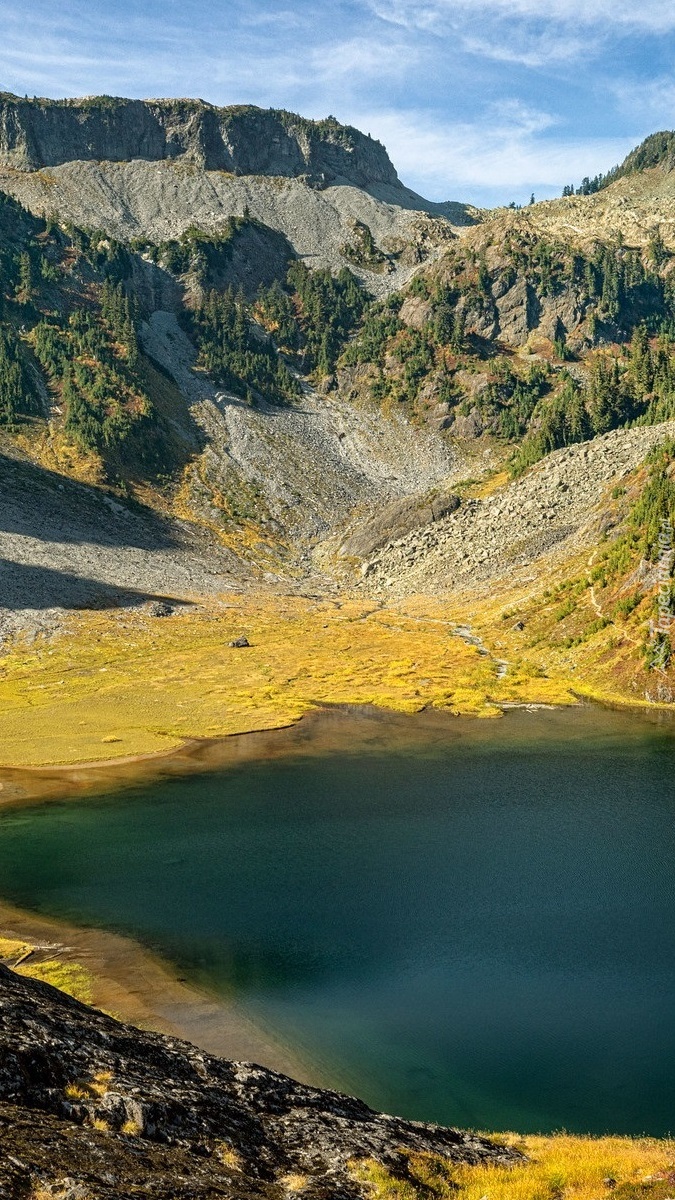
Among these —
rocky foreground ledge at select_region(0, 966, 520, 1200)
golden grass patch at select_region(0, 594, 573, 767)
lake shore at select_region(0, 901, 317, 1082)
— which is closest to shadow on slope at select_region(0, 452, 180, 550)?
golden grass patch at select_region(0, 594, 573, 767)

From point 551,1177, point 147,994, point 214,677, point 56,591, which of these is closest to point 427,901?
point 147,994

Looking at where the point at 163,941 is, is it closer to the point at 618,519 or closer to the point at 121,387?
the point at 618,519

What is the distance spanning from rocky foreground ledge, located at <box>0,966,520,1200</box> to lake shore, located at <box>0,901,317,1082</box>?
710 cm

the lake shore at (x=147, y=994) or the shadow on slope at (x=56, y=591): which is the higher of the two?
the shadow on slope at (x=56, y=591)

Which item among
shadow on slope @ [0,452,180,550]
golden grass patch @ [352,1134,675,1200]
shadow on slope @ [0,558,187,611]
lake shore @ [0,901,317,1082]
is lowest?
lake shore @ [0,901,317,1082]

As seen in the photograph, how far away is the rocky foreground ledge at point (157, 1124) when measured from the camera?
1539 centimetres

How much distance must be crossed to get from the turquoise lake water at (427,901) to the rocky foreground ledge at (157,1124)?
6.81 m

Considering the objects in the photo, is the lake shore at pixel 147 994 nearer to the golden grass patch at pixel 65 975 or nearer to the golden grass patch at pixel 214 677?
the golden grass patch at pixel 65 975

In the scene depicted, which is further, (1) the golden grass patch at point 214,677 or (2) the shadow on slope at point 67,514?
(2) the shadow on slope at point 67,514

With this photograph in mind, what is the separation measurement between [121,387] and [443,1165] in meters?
192

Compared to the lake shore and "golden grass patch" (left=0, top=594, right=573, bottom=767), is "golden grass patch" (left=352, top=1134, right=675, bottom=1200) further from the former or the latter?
"golden grass patch" (left=0, top=594, right=573, bottom=767)

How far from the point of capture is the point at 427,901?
4491 cm

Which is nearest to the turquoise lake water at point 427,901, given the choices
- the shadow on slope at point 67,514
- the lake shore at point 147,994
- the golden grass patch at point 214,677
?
the lake shore at point 147,994

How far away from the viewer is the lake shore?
1243 inches
